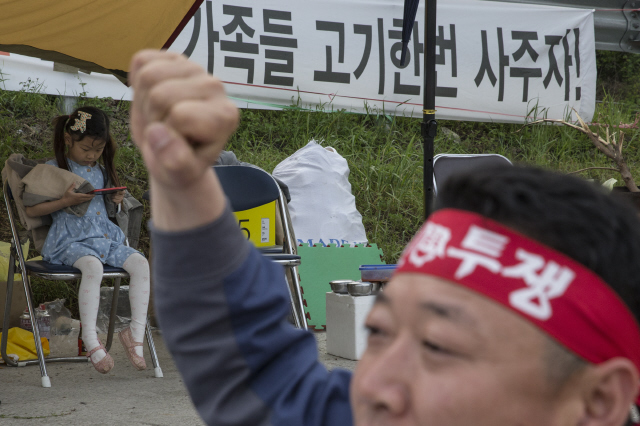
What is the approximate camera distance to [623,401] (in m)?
0.45

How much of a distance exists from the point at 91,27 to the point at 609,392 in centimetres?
298

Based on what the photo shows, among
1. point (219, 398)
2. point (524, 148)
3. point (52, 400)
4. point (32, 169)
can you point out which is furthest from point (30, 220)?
point (524, 148)

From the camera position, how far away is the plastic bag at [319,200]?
4.02 metres

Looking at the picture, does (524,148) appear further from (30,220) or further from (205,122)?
(205,122)

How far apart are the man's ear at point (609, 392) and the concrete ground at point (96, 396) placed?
70.2 inches

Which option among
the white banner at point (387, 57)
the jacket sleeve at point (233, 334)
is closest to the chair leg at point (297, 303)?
the white banner at point (387, 57)

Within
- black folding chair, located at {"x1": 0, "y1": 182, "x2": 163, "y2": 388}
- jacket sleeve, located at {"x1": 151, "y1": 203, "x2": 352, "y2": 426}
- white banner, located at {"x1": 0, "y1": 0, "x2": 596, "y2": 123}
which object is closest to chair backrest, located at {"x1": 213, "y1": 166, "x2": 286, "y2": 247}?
black folding chair, located at {"x1": 0, "y1": 182, "x2": 163, "y2": 388}

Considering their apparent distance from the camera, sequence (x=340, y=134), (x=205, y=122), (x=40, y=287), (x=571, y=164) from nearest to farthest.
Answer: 1. (x=205, y=122)
2. (x=40, y=287)
3. (x=340, y=134)
4. (x=571, y=164)

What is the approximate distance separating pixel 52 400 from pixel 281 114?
335 centimetres

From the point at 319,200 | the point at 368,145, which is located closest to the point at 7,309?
the point at 319,200

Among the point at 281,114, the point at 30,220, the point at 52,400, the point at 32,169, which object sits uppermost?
the point at 281,114

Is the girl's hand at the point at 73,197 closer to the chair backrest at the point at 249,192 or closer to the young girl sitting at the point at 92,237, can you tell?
the young girl sitting at the point at 92,237

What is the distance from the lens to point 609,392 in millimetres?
451

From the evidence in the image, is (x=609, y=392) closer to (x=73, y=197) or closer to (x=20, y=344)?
(x=73, y=197)
